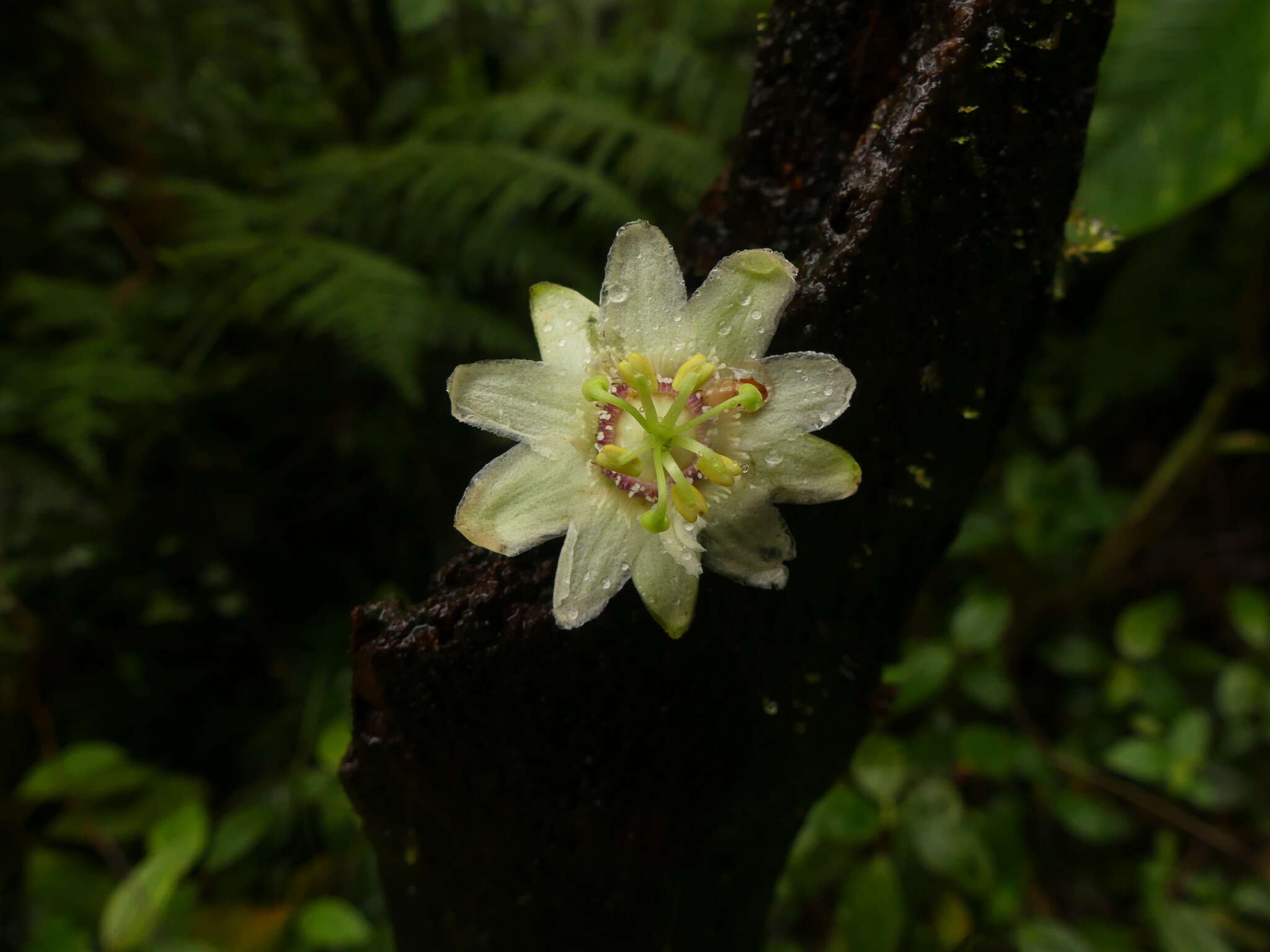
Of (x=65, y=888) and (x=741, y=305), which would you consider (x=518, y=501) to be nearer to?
(x=741, y=305)

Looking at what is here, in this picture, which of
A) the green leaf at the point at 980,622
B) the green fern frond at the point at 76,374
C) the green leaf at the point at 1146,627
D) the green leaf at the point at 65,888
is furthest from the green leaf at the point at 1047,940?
the green fern frond at the point at 76,374

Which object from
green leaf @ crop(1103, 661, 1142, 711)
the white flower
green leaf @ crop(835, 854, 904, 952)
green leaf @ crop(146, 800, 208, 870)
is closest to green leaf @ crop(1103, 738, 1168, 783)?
green leaf @ crop(1103, 661, 1142, 711)

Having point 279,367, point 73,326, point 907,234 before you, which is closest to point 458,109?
point 279,367

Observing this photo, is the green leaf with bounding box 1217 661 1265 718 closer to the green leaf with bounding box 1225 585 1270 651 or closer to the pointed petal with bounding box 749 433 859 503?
the green leaf with bounding box 1225 585 1270 651

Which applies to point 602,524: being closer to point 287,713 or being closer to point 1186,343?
point 287,713

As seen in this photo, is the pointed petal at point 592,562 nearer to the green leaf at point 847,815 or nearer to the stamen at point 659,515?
the stamen at point 659,515
